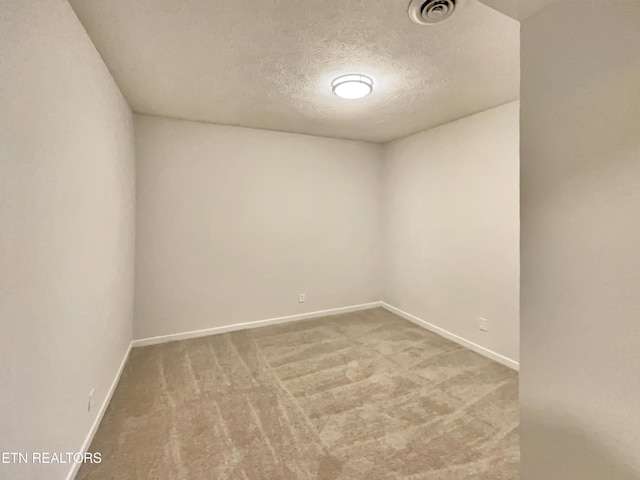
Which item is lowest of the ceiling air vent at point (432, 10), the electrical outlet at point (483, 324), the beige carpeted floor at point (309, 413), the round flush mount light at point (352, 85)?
the beige carpeted floor at point (309, 413)

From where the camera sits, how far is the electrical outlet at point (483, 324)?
2.92 metres

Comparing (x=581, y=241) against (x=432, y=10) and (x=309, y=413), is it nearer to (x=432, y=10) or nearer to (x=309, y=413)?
(x=432, y=10)

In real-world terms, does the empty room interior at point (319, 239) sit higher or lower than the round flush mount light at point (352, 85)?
lower

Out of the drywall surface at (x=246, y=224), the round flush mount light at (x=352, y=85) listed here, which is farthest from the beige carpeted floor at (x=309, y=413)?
the round flush mount light at (x=352, y=85)

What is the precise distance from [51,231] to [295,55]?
5.40 feet

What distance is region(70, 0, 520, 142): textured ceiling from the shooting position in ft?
4.90

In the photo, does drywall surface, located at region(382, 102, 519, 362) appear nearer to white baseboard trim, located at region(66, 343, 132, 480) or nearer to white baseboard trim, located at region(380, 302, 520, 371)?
white baseboard trim, located at region(380, 302, 520, 371)

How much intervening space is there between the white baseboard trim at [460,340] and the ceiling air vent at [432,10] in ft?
8.64

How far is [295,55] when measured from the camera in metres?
1.87

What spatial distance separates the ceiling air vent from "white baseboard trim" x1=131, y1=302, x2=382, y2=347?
3283mm

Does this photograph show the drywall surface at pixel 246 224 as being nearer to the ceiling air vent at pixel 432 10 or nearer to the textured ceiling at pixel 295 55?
the textured ceiling at pixel 295 55

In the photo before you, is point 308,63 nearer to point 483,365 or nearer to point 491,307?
point 491,307

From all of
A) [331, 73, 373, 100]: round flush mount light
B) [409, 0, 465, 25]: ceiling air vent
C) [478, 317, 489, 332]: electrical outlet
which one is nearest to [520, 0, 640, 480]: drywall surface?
[409, 0, 465, 25]: ceiling air vent

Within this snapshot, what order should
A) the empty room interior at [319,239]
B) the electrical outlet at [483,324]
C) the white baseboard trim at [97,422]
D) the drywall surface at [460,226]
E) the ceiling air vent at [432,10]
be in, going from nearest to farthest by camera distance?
1. the empty room interior at [319,239]
2. the ceiling air vent at [432,10]
3. the white baseboard trim at [97,422]
4. the drywall surface at [460,226]
5. the electrical outlet at [483,324]
